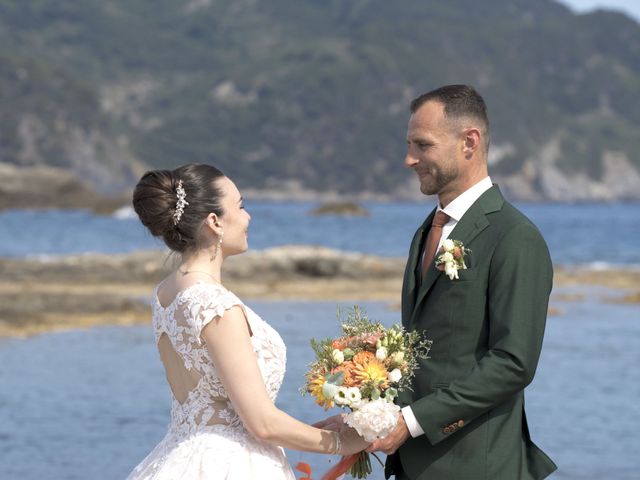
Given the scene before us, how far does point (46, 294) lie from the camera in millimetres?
26719

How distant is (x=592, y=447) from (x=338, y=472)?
8.98m

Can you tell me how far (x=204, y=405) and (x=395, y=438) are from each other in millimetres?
696

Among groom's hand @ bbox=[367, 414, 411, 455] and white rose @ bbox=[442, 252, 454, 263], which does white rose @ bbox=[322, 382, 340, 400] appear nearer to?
groom's hand @ bbox=[367, 414, 411, 455]

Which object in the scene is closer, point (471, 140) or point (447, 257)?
point (447, 257)

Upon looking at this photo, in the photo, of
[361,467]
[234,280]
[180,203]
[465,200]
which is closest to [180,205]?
[180,203]

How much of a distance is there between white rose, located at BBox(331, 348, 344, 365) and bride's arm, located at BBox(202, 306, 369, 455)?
0.84 feet

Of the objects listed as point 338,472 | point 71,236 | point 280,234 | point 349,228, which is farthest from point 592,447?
point 349,228

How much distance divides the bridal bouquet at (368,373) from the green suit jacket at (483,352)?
9 cm

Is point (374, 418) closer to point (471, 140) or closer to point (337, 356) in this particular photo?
point (337, 356)

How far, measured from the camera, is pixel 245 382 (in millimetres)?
4203

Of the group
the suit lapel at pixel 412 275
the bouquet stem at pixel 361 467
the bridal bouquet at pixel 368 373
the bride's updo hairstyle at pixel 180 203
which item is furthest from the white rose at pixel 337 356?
the bride's updo hairstyle at pixel 180 203

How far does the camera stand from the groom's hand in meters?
4.32

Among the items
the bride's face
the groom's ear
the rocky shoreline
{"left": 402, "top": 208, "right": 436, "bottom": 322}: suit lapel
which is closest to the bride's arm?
the bride's face

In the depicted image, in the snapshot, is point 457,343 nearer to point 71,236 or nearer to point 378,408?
point 378,408
